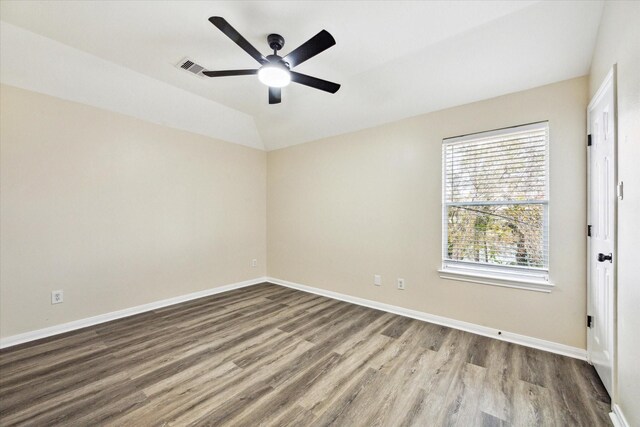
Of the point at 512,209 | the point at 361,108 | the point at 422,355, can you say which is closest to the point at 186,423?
the point at 422,355

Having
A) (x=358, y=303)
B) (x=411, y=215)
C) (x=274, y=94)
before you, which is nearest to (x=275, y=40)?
(x=274, y=94)

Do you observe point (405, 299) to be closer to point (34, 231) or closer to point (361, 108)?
point (361, 108)

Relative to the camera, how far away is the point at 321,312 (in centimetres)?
352

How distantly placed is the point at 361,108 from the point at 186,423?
3.53 m

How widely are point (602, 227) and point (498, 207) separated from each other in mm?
854

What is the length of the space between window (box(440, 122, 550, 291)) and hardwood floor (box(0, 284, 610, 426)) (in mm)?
735

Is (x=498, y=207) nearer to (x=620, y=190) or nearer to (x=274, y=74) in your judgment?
(x=620, y=190)

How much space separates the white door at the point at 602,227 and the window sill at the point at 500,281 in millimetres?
320

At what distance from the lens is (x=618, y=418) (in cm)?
158

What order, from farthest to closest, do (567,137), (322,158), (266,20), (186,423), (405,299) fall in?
(322,158), (405,299), (567,137), (266,20), (186,423)

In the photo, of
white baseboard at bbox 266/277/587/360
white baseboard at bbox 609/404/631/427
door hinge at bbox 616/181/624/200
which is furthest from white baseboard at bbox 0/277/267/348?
door hinge at bbox 616/181/624/200

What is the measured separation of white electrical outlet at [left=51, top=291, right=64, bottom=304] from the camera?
9.41ft

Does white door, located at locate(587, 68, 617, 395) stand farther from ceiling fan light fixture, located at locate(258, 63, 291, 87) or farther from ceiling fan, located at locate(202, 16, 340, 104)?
ceiling fan light fixture, located at locate(258, 63, 291, 87)

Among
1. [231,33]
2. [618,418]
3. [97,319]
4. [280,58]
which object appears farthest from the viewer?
[97,319]
